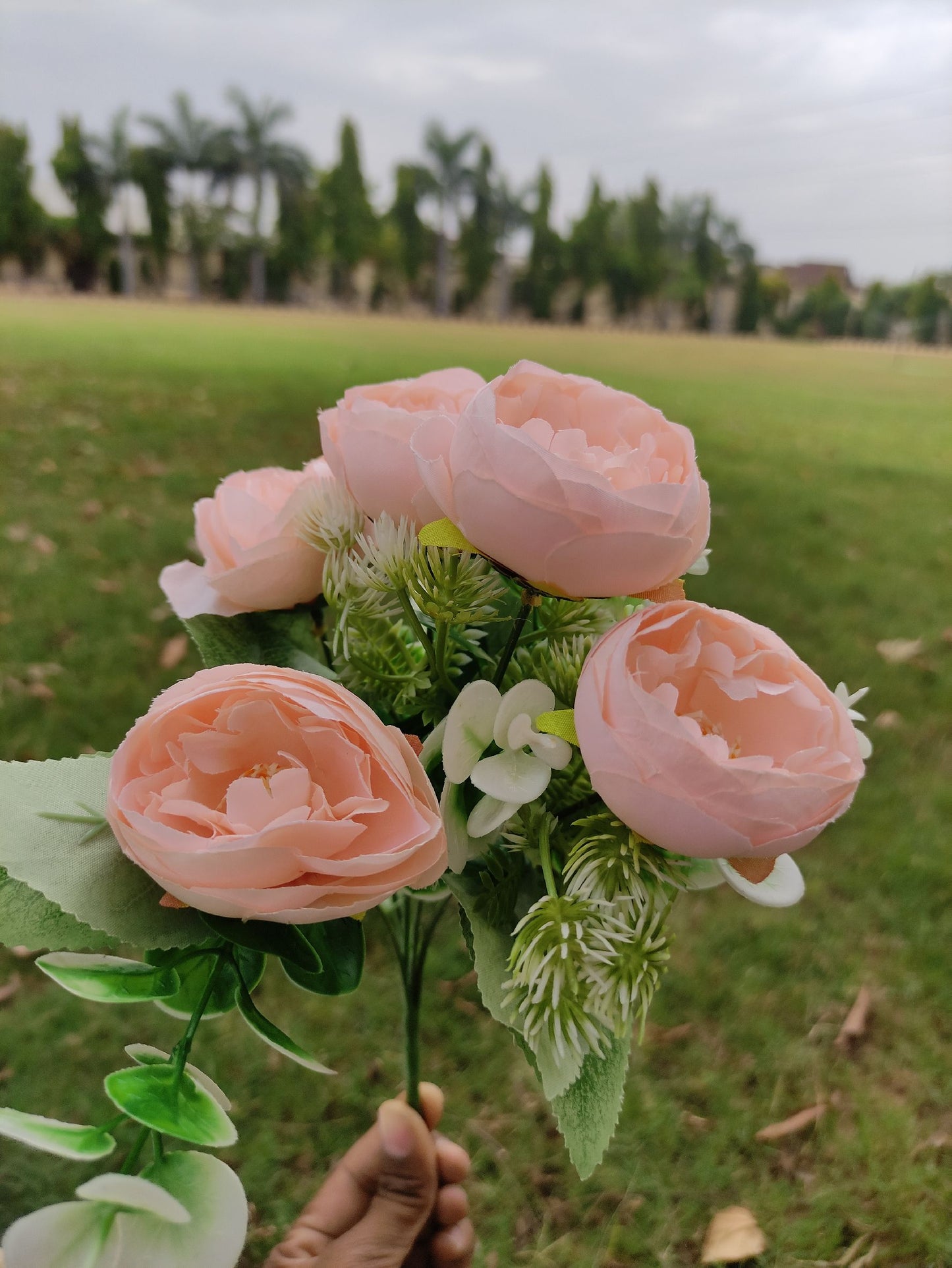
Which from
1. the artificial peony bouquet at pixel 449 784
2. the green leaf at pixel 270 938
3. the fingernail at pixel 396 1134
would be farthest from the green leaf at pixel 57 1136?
the fingernail at pixel 396 1134

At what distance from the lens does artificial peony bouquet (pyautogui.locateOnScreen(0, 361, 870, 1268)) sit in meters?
0.38

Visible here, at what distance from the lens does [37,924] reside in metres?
0.45

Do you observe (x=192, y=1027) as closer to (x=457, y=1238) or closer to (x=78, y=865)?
(x=78, y=865)

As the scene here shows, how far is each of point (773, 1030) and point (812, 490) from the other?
3.34 meters

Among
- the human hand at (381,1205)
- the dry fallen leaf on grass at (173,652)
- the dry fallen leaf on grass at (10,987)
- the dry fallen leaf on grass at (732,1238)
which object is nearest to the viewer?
the human hand at (381,1205)

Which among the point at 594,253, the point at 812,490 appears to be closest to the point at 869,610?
the point at 812,490

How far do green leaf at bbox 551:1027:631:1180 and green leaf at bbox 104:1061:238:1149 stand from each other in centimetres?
17

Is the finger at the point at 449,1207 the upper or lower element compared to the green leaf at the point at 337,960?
lower

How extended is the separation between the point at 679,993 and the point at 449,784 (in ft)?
4.96

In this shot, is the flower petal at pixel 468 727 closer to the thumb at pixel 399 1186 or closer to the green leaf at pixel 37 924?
the green leaf at pixel 37 924

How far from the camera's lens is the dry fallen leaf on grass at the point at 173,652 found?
2.43 metres

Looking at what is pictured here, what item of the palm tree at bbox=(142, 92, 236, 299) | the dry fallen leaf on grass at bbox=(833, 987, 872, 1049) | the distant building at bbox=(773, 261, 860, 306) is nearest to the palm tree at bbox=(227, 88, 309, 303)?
the palm tree at bbox=(142, 92, 236, 299)

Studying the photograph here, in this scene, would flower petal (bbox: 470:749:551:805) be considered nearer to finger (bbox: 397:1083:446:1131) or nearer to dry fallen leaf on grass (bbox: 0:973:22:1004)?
finger (bbox: 397:1083:446:1131)

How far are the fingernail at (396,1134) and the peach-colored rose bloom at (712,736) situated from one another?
0.64 meters
